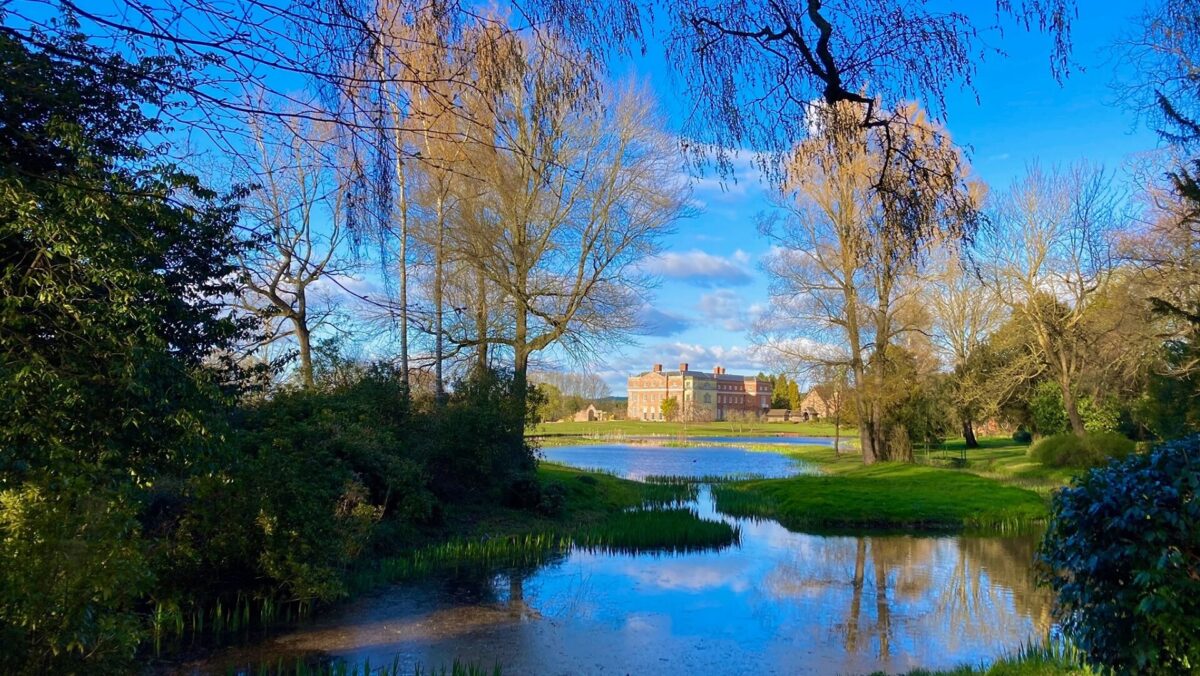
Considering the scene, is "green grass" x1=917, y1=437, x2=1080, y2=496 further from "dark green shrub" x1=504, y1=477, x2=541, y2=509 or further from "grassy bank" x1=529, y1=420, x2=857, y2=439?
"grassy bank" x1=529, y1=420, x2=857, y2=439

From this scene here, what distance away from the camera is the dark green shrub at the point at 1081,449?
1014 inches

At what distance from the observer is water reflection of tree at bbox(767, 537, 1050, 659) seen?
9.47 meters

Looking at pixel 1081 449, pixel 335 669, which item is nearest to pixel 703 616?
pixel 335 669

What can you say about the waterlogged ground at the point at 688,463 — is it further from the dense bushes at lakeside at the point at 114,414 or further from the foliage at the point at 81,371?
the foliage at the point at 81,371

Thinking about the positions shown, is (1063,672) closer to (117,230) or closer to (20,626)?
(20,626)

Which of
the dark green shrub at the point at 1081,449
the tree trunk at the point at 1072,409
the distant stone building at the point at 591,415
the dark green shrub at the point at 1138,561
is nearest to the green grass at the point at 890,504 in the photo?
the dark green shrub at the point at 1081,449

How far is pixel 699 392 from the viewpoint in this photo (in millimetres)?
122625

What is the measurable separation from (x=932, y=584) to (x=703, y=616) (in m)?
4.38

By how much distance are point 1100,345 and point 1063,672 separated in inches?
852

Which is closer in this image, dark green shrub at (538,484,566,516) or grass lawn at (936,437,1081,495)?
dark green shrub at (538,484,566,516)

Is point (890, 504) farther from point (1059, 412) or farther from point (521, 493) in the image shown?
point (1059, 412)

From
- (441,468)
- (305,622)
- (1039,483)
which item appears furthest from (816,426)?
(305,622)

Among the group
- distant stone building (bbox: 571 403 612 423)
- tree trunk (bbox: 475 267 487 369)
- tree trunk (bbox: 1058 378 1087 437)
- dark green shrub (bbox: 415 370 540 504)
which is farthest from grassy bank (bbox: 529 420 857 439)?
dark green shrub (bbox: 415 370 540 504)

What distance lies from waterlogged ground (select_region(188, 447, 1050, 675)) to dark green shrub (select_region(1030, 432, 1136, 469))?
14.0 meters
